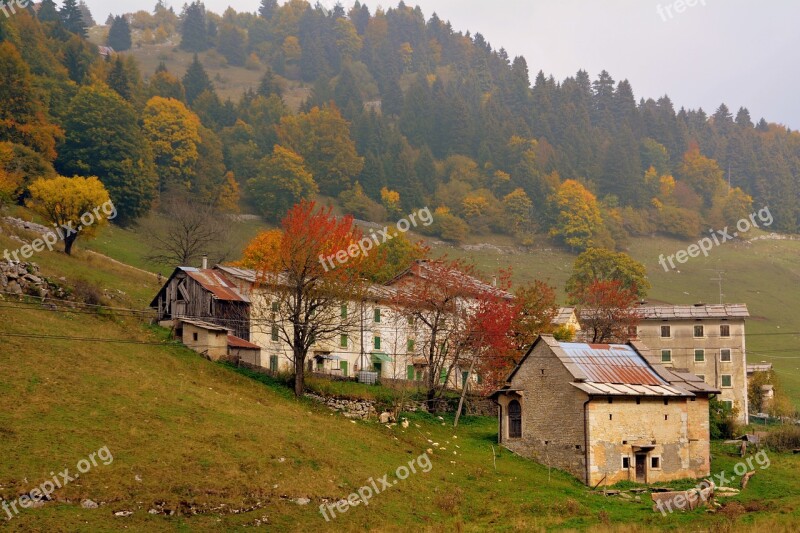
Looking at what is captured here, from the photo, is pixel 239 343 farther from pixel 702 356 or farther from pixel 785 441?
pixel 702 356

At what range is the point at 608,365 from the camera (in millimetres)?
47656

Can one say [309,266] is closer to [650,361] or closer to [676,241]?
[650,361]

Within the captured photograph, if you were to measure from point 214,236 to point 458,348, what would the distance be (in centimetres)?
5050

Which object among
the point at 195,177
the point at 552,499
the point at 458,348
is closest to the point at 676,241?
the point at 195,177

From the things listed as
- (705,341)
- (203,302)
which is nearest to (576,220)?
(705,341)

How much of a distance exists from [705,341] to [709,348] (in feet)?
2.11

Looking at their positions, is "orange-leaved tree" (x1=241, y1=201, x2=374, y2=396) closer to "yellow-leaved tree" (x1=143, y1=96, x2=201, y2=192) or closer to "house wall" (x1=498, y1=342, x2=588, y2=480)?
"house wall" (x1=498, y1=342, x2=588, y2=480)

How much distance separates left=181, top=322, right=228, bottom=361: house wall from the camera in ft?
168

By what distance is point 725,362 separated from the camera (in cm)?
7394

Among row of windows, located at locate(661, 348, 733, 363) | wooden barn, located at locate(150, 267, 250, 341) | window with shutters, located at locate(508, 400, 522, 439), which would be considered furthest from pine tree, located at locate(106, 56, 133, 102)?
window with shutters, located at locate(508, 400, 522, 439)

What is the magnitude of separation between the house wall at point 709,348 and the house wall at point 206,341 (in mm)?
35343

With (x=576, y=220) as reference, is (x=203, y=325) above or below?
below

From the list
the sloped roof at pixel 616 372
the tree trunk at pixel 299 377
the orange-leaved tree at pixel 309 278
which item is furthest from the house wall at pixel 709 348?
the tree trunk at pixel 299 377

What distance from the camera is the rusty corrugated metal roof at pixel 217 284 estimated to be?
55.9 meters
